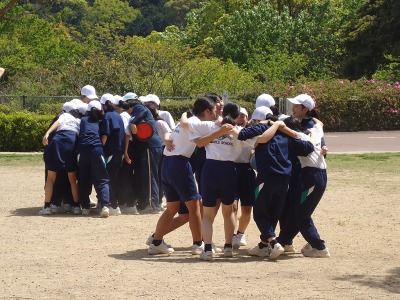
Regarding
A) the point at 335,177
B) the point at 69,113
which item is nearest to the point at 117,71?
the point at 335,177

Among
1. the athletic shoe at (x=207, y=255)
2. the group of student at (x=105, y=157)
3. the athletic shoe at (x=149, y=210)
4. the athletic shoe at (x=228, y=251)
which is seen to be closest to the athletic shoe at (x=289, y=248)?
the athletic shoe at (x=228, y=251)

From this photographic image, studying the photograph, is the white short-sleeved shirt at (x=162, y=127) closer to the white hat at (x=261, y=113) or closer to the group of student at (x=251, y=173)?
the group of student at (x=251, y=173)

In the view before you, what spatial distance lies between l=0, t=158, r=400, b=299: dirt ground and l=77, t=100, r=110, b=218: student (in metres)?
0.29

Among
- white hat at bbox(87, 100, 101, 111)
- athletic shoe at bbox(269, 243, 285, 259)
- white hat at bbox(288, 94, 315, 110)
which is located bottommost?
athletic shoe at bbox(269, 243, 285, 259)

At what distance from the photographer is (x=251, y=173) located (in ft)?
36.5

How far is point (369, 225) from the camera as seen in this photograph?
43.7 feet

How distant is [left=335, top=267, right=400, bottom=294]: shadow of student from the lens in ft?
30.1

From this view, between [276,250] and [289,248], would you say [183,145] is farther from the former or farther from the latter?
[289,248]

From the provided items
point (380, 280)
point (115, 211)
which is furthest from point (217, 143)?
point (115, 211)

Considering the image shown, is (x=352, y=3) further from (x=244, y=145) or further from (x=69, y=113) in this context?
(x=244, y=145)

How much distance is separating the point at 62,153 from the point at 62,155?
0.03 meters

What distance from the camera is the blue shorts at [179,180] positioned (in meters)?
10.8

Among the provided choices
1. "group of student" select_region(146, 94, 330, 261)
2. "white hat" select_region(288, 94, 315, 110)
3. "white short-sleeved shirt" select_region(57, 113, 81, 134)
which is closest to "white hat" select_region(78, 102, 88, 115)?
"white short-sleeved shirt" select_region(57, 113, 81, 134)

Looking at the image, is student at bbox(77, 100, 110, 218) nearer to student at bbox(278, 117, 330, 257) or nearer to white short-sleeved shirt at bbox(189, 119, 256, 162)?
white short-sleeved shirt at bbox(189, 119, 256, 162)
